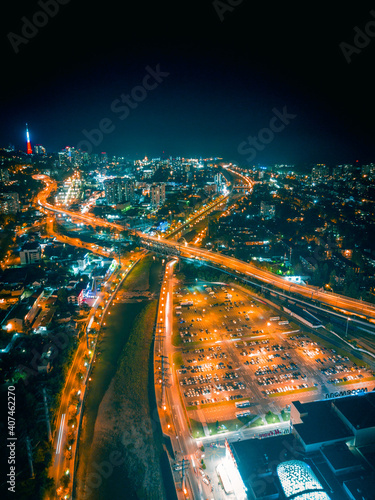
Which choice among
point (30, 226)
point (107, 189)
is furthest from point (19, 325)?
point (107, 189)

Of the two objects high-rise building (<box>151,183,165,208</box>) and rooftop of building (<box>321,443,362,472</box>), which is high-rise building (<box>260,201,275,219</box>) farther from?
rooftop of building (<box>321,443,362,472</box>)

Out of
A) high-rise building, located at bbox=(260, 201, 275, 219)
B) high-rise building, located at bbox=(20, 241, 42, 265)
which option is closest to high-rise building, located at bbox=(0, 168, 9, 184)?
high-rise building, located at bbox=(20, 241, 42, 265)

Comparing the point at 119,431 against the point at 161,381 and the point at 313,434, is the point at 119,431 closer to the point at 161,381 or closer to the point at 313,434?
the point at 161,381

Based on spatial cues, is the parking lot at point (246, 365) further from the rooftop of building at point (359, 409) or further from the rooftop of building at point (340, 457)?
the rooftop of building at point (340, 457)

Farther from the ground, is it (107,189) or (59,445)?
(107,189)

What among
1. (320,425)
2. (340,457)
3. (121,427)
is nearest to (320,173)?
(320,425)
